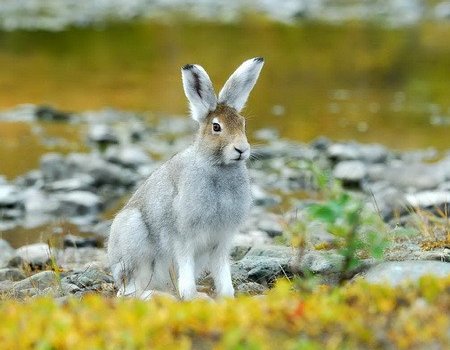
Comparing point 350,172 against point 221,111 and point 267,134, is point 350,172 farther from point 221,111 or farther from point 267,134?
point 221,111

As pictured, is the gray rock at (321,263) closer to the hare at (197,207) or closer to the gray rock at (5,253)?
Result: the hare at (197,207)

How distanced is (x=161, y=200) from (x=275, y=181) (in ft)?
27.2

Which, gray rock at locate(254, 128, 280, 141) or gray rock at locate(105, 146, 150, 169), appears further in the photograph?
gray rock at locate(254, 128, 280, 141)

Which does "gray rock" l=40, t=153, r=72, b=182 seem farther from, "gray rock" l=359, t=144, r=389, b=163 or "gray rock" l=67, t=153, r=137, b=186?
"gray rock" l=359, t=144, r=389, b=163

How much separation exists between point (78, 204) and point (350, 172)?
4535mm

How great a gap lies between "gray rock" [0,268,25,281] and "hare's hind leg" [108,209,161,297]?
2.02 m

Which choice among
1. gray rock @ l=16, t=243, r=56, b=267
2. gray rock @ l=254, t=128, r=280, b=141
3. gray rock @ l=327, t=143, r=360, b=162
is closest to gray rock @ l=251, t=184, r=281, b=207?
gray rock @ l=327, t=143, r=360, b=162

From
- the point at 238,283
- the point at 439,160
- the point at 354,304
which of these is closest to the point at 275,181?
the point at 439,160

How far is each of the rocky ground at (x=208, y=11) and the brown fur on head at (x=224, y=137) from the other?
1185 inches

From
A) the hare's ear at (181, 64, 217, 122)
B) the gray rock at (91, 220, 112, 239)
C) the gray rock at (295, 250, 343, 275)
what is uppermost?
the hare's ear at (181, 64, 217, 122)

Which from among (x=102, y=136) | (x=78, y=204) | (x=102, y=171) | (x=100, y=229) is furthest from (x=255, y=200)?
(x=102, y=136)

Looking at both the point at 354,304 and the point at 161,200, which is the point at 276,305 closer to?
the point at 354,304

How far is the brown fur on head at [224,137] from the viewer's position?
25.6 ft

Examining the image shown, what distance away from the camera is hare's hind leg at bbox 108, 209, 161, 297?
335 inches
